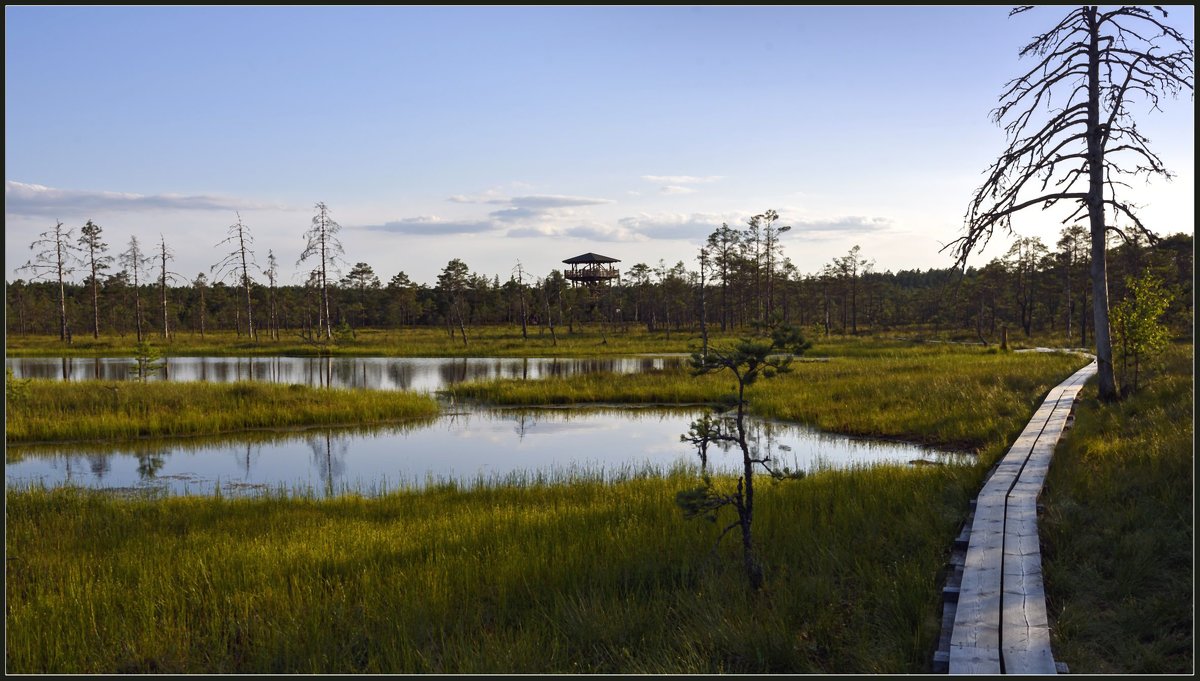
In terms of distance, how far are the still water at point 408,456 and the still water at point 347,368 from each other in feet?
33.1

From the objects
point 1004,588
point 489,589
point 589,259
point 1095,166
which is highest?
point 589,259

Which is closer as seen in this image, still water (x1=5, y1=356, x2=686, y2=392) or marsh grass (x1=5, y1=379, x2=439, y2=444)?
marsh grass (x1=5, y1=379, x2=439, y2=444)

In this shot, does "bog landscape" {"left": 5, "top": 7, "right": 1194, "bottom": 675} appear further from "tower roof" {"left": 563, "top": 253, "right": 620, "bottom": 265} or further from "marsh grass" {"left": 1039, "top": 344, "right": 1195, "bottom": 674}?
"tower roof" {"left": 563, "top": 253, "right": 620, "bottom": 265}

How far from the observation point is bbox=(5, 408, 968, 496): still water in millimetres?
14828

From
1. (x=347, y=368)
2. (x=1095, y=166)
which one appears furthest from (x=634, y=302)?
(x=1095, y=166)

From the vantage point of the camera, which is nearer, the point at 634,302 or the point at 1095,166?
the point at 1095,166

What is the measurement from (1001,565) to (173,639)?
7.78 m

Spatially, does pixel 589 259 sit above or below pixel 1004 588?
above

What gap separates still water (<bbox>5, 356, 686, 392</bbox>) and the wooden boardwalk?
24.6 m

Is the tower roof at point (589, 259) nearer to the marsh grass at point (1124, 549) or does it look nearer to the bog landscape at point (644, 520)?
the bog landscape at point (644, 520)

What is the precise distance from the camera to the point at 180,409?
2159cm

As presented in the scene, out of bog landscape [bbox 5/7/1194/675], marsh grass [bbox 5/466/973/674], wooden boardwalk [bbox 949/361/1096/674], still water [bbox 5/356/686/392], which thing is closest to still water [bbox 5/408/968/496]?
bog landscape [bbox 5/7/1194/675]

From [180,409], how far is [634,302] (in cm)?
8473

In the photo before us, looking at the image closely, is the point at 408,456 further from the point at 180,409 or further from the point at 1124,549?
the point at 1124,549
